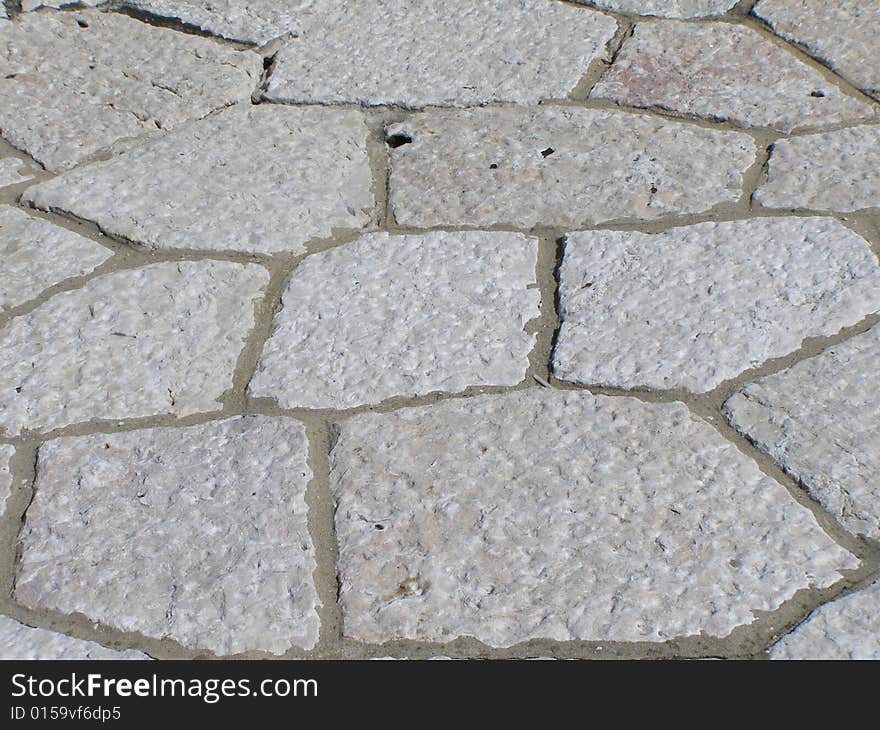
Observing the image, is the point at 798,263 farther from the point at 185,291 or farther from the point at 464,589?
the point at 185,291

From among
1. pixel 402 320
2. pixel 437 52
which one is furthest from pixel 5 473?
pixel 437 52

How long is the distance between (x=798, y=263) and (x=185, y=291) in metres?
1.09

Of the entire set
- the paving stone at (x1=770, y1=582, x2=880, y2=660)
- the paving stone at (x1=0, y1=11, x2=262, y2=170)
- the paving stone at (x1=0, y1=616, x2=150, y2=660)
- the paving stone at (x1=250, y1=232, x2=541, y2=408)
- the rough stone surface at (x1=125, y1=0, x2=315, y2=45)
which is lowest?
the paving stone at (x1=0, y1=616, x2=150, y2=660)

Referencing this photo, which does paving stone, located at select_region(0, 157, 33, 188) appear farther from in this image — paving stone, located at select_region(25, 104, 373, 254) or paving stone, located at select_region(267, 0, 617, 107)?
paving stone, located at select_region(267, 0, 617, 107)

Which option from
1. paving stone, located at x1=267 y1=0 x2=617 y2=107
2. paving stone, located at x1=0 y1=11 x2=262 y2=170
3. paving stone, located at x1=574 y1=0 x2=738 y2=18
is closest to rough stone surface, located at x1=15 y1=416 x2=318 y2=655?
paving stone, located at x1=0 y1=11 x2=262 y2=170

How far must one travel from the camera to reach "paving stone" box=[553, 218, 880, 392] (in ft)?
5.95

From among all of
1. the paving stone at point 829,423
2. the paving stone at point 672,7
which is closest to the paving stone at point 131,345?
the paving stone at point 829,423

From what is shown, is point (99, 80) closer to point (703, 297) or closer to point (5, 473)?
point (5, 473)

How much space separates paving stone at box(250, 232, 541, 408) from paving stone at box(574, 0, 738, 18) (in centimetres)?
94

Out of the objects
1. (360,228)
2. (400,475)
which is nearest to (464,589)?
(400,475)

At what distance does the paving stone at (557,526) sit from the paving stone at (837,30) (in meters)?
1.16

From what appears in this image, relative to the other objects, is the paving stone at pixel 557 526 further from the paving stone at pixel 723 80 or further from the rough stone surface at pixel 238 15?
the rough stone surface at pixel 238 15

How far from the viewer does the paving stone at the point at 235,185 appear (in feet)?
6.99

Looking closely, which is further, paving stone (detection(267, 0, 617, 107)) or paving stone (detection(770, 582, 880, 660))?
paving stone (detection(267, 0, 617, 107))
